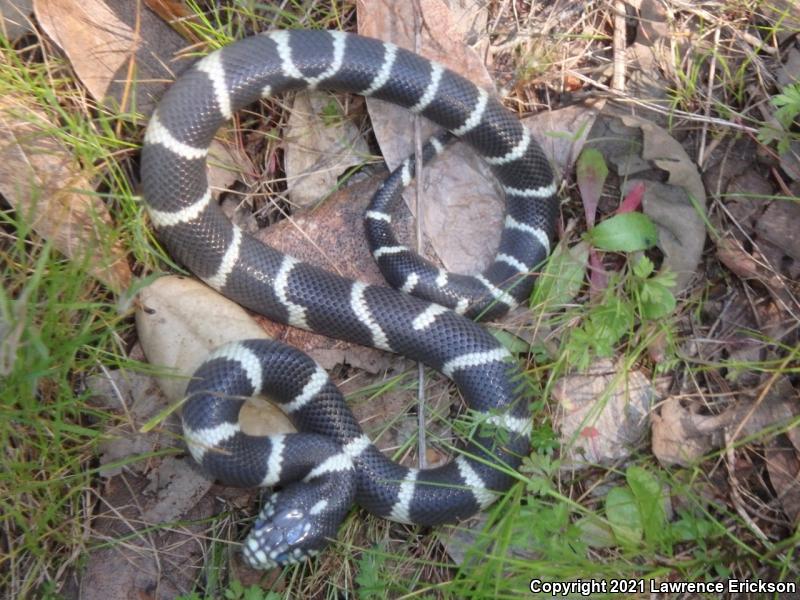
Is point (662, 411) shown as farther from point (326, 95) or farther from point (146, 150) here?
point (146, 150)

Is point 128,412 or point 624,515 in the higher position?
point 128,412

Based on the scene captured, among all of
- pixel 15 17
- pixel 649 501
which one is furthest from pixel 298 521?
pixel 15 17

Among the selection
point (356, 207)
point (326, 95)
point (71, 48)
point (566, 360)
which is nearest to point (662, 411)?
point (566, 360)

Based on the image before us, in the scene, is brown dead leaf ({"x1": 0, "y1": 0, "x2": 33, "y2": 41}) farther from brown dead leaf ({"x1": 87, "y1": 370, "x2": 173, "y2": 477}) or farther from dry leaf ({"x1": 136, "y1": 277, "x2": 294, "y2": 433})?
brown dead leaf ({"x1": 87, "y1": 370, "x2": 173, "y2": 477})

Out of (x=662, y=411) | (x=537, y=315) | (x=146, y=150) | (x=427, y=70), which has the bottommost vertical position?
(x=662, y=411)

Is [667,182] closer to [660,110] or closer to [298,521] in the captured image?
[660,110]

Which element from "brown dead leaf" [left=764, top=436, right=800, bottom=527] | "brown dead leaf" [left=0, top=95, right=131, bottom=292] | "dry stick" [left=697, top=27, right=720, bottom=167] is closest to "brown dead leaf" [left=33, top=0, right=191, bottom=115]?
"brown dead leaf" [left=0, top=95, right=131, bottom=292]
